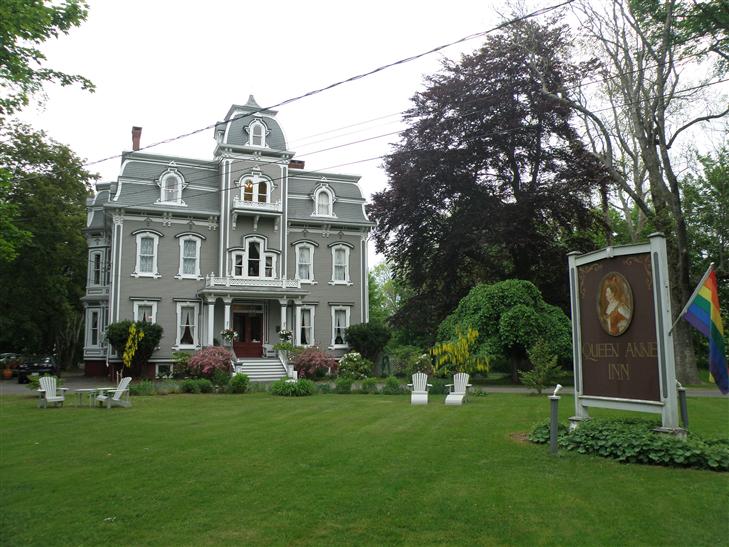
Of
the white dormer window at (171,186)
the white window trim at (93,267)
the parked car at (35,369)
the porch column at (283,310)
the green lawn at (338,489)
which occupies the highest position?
the white dormer window at (171,186)

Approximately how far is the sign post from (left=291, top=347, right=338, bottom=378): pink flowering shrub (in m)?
19.9

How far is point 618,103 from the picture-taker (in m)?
27.3

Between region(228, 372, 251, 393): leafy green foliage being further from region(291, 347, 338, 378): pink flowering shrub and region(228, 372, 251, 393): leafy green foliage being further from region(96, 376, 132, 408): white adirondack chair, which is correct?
region(291, 347, 338, 378): pink flowering shrub

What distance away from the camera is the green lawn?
5664 mm

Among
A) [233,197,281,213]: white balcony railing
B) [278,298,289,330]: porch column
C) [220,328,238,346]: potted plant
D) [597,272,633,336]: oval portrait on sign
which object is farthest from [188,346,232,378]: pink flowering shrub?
[597,272,633,336]: oval portrait on sign

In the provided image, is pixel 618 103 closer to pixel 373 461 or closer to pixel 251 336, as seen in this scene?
pixel 251 336

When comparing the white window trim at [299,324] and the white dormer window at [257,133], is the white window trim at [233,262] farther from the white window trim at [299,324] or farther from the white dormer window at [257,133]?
the white dormer window at [257,133]

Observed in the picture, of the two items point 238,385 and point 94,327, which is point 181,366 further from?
point 94,327

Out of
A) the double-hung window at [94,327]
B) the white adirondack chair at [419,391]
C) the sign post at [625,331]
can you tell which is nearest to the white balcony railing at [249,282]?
the double-hung window at [94,327]

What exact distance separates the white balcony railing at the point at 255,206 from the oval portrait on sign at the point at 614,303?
24.2 m

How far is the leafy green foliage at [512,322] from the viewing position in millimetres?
24891

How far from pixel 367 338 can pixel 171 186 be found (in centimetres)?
1333

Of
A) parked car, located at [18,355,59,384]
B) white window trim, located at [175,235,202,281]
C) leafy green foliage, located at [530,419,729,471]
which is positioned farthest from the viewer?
parked car, located at [18,355,59,384]

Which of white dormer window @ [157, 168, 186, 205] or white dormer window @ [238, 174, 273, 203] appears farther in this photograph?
white dormer window @ [238, 174, 273, 203]
